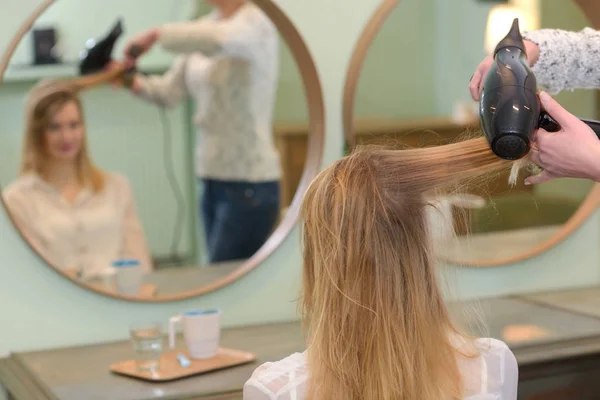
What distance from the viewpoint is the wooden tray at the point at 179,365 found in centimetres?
158

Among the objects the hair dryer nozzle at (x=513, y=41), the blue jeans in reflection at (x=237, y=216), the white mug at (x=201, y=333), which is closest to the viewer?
the hair dryer nozzle at (x=513, y=41)

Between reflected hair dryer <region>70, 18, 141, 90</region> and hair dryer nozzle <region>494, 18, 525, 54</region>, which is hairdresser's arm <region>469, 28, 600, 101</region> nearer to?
hair dryer nozzle <region>494, 18, 525, 54</region>

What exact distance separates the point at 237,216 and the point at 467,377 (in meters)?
0.85

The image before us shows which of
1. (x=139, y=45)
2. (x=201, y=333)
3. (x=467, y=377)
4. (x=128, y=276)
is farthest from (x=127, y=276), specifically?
(x=467, y=377)

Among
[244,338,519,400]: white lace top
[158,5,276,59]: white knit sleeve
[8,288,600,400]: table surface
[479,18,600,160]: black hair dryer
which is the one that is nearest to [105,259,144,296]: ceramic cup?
[8,288,600,400]: table surface

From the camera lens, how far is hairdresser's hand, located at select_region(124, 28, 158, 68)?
1782mm

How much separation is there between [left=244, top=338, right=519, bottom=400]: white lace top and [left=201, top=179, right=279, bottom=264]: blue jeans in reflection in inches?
28.8

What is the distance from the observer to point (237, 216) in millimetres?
1937

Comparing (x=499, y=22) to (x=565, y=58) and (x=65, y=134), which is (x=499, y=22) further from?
(x=65, y=134)

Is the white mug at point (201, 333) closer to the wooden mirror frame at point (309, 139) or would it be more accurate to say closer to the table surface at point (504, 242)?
the wooden mirror frame at point (309, 139)

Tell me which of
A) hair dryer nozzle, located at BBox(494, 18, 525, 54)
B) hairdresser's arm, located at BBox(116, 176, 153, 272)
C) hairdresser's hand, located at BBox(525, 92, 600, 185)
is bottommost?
hairdresser's arm, located at BBox(116, 176, 153, 272)

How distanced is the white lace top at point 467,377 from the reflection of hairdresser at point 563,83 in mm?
247

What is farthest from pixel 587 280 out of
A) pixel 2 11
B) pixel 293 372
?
pixel 2 11

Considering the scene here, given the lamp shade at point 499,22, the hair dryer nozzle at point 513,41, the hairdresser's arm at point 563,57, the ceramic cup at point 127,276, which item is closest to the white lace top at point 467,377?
the hair dryer nozzle at point 513,41
